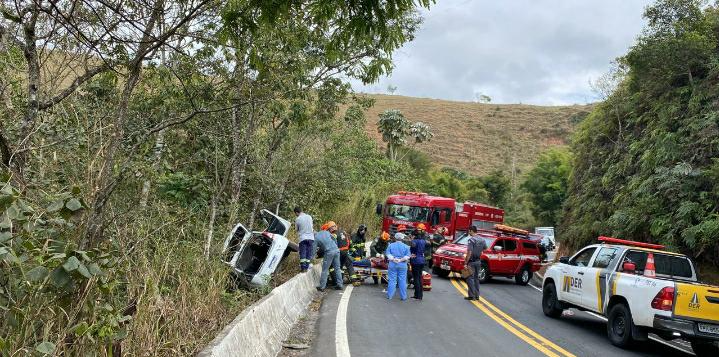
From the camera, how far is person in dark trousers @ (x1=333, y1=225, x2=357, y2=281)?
15.2m

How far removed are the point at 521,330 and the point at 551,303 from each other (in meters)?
2.57

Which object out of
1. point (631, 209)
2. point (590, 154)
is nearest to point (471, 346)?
point (631, 209)

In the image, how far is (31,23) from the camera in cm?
535

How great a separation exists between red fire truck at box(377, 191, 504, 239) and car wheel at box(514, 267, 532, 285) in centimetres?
660

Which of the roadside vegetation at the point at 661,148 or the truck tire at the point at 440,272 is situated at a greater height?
the roadside vegetation at the point at 661,148

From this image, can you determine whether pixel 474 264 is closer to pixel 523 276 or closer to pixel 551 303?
pixel 551 303

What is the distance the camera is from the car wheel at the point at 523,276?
1997 cm

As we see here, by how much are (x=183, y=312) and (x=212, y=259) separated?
236cm

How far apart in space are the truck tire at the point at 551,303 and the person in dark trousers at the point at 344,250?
487cm

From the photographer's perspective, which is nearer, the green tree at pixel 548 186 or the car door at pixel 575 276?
the car door at pixel 575 276

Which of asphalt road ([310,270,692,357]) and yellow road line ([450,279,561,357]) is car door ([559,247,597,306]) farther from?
yellow road line ([450,279,561,357])

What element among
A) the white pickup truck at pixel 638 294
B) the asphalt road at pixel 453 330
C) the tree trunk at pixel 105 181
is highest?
the tree trunk at pixel 105 181

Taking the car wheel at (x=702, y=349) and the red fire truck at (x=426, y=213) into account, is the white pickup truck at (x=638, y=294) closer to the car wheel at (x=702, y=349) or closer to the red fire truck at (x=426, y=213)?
the car wheel at (x=702, y=349)

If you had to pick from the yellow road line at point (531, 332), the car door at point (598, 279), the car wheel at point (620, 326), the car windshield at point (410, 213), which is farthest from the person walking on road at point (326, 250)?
the car windshield at point (410, 213)
